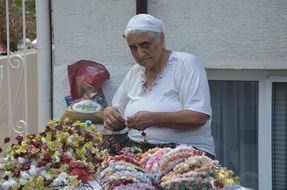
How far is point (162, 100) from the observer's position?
2.97 metres

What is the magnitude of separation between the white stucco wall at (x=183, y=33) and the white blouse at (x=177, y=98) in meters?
0.64

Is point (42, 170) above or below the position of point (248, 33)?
below

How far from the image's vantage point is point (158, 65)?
3.06 meters

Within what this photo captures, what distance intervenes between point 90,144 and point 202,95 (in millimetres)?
860

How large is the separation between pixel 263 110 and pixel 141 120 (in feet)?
4.05

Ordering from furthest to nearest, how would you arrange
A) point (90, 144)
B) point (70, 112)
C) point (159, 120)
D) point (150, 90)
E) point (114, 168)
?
point (70, 112)
point (150, 90)
point (159, 120)
point (90, 144)
point (114, 168)

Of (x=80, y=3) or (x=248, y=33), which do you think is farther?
(x=80, y=3)

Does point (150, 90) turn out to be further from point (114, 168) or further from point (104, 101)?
point (114, 168)

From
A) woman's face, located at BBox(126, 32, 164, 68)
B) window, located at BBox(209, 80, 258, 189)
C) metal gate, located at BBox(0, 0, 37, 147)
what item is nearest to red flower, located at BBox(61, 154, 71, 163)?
woman's face, located at BBox(126, 32, 164, 68)

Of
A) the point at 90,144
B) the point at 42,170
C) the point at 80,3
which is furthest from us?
the point at 80,3

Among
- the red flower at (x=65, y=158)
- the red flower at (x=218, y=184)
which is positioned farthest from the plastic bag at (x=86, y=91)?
the red flower at (x=218, y=184)

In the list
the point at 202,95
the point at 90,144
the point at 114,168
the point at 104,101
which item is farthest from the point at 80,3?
the point at 114,168

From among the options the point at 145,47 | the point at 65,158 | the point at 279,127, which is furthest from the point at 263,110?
the point at 65,158

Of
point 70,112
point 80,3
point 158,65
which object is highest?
point 80,3
